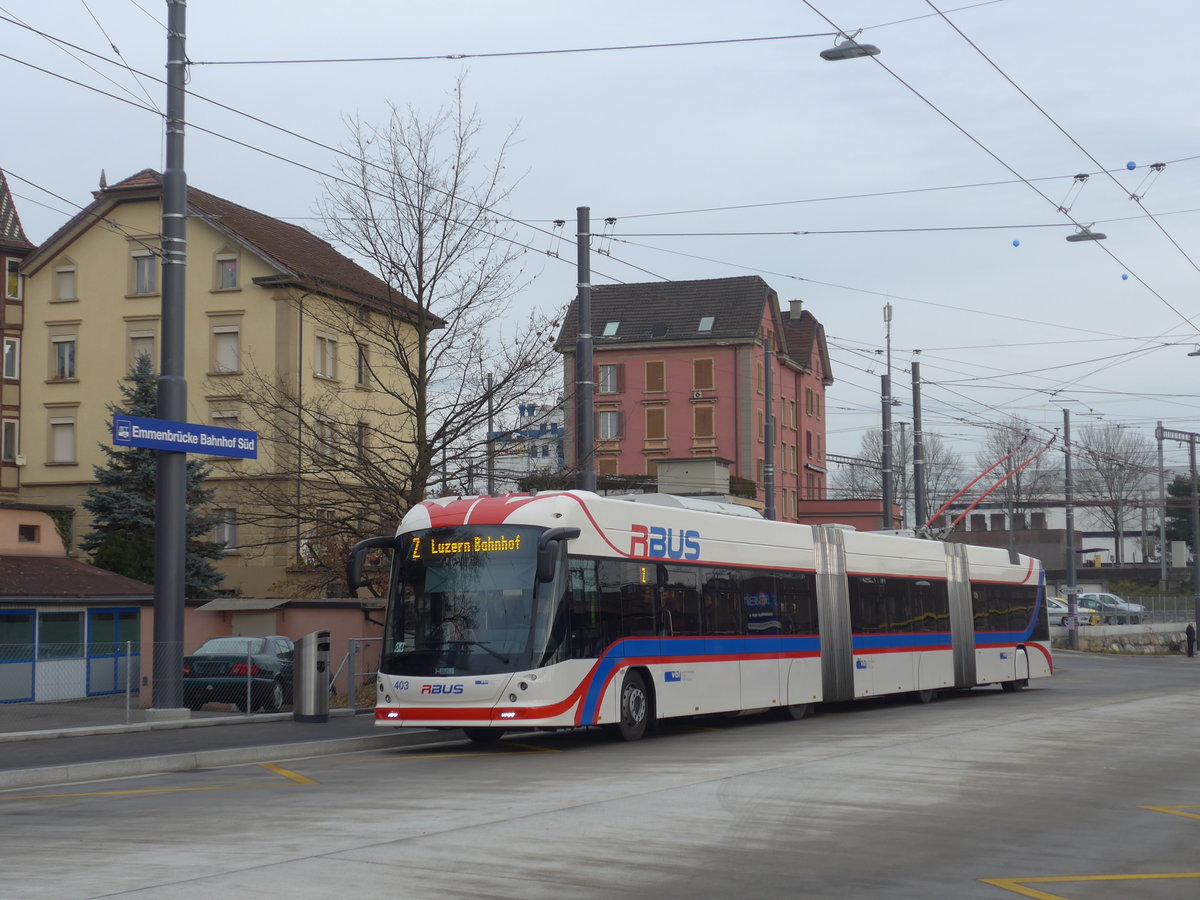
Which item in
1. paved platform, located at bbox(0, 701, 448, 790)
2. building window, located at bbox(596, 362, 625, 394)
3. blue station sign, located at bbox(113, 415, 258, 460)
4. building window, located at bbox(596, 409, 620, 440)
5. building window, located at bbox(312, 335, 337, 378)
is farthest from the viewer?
building window, located at bbox(596, 362, 625, 394)

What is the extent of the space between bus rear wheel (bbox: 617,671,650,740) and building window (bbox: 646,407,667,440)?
179ft

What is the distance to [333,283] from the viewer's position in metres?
28.3

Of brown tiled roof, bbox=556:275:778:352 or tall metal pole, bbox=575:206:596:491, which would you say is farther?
brown tiled roof, bbox=556:275:778:352

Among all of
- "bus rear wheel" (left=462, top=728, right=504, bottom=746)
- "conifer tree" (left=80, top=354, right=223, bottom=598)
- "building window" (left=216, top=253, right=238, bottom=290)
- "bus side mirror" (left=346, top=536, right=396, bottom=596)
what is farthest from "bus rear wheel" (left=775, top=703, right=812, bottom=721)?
"building window" (left=216, top=253, right=238, bottom=290)

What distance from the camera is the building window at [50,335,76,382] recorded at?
181ft

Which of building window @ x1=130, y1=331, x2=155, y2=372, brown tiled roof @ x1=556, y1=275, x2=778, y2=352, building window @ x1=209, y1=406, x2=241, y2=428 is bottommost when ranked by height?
building window @ x1=209, y1=406, x2=241, y2=428

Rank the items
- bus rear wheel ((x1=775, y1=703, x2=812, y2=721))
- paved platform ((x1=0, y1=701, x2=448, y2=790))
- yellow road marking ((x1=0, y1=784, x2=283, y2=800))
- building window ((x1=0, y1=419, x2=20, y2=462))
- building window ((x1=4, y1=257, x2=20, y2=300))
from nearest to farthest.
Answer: yellow road marking ((x1=0, y1=784, x2=283, y2=800)) < paved platform ((x1=0, y1=701, x2=448, y2=790)) < bus rear wheel ((x1=775, y1=703, x2=812, y2=721)) < building window ((x1=0, y1=419, x2=20, y2=462)) < building window ((x1=4, y1=257, x2=20, y2=300))

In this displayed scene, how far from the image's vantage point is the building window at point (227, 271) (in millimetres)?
53188

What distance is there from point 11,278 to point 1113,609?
52.5 metres

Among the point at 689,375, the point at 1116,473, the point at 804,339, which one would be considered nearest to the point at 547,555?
the point at 689,375

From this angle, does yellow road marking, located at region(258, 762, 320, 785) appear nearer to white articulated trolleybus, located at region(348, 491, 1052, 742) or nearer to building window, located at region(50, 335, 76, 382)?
white articulated trolleybus, located at region(348, 491, 1052, 742)

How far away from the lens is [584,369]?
2477cm

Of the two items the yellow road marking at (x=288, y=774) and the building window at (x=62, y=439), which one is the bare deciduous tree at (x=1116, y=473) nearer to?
the building window at (x=62, y=439)

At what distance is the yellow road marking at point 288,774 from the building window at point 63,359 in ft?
137
